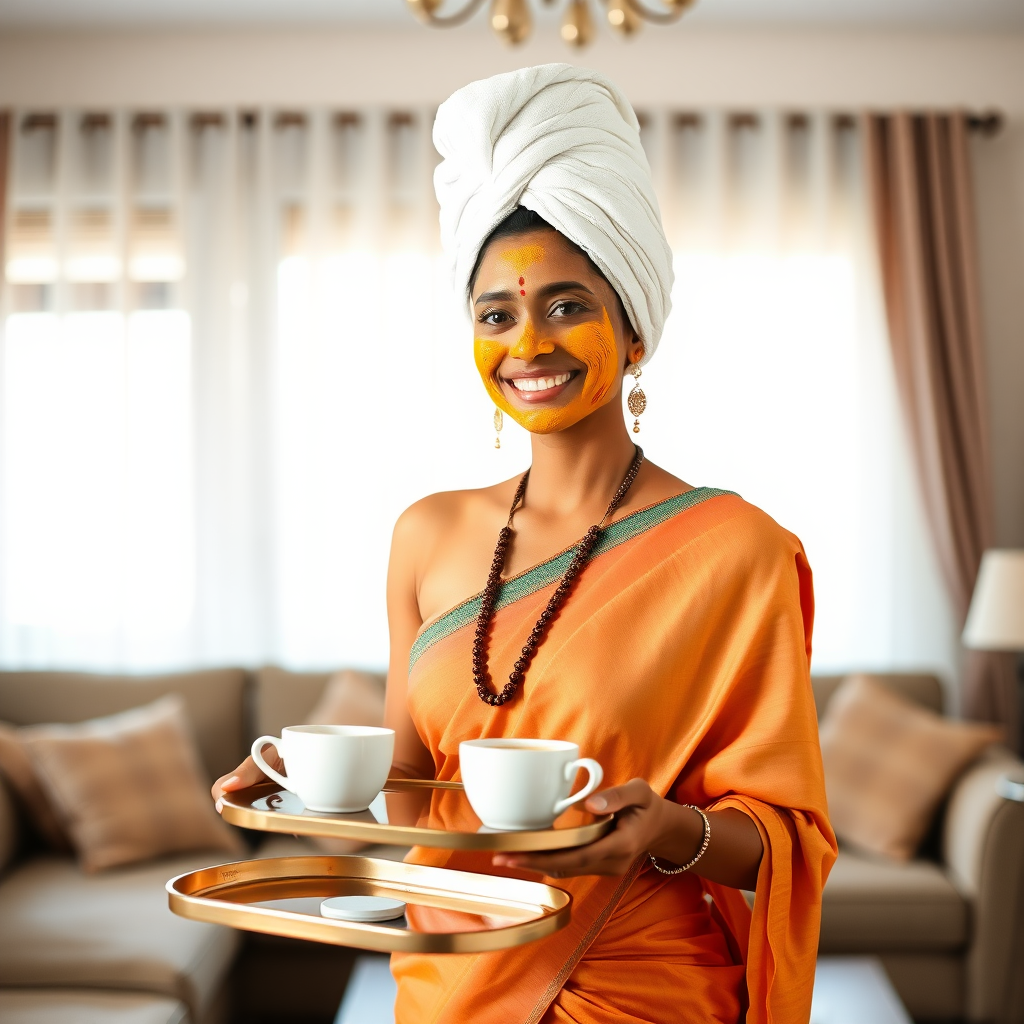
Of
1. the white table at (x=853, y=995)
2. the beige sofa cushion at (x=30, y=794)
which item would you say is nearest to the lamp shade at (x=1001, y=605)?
the white table at (x=853, y=995)

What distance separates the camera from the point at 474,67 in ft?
14.7

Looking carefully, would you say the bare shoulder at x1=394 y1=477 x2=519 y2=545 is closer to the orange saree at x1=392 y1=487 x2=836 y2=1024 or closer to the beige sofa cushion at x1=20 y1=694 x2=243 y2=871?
the orange saree at x1=392 y1=487 x2=836 y2=1024

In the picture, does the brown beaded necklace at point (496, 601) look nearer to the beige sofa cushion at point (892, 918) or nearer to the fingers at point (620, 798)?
the fingers at point (620, 798)

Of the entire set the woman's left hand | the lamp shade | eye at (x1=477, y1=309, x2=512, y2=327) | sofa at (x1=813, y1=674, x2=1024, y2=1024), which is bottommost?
sofa at (x1=813, y1=674, x2=1024, y2=1024)

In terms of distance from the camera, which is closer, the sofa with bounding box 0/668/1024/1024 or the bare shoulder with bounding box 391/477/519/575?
the bare shoulder with bounding box 391/477/519/575

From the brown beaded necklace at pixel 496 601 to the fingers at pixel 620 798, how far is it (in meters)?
0.27

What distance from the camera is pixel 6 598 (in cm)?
438

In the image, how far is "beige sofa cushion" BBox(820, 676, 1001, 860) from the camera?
11.4 ft

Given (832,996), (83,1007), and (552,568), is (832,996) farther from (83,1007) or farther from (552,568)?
(552,568)

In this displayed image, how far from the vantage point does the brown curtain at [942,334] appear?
4.28 m

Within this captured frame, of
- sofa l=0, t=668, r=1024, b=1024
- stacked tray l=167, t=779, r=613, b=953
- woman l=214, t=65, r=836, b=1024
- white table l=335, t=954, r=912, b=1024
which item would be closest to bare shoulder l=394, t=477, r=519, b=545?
woman l=214, t=65, r=836, b=1024

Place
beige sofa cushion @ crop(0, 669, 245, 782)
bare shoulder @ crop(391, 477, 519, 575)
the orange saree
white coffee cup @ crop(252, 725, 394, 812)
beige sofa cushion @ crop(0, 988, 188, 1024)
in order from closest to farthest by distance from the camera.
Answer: white coffee cup @ crop(252, 725, 394, 812), the orange saree, bare shoulder @ crop(391, 477, 519, 575), beige sofa cushion @ crop(0, 988, 188, 1024), beige sofa cushion @ crop(0, 669, 245, 782)

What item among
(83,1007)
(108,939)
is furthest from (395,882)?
(108,939)

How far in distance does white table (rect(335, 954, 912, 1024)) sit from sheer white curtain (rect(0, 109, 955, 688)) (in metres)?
1.69
